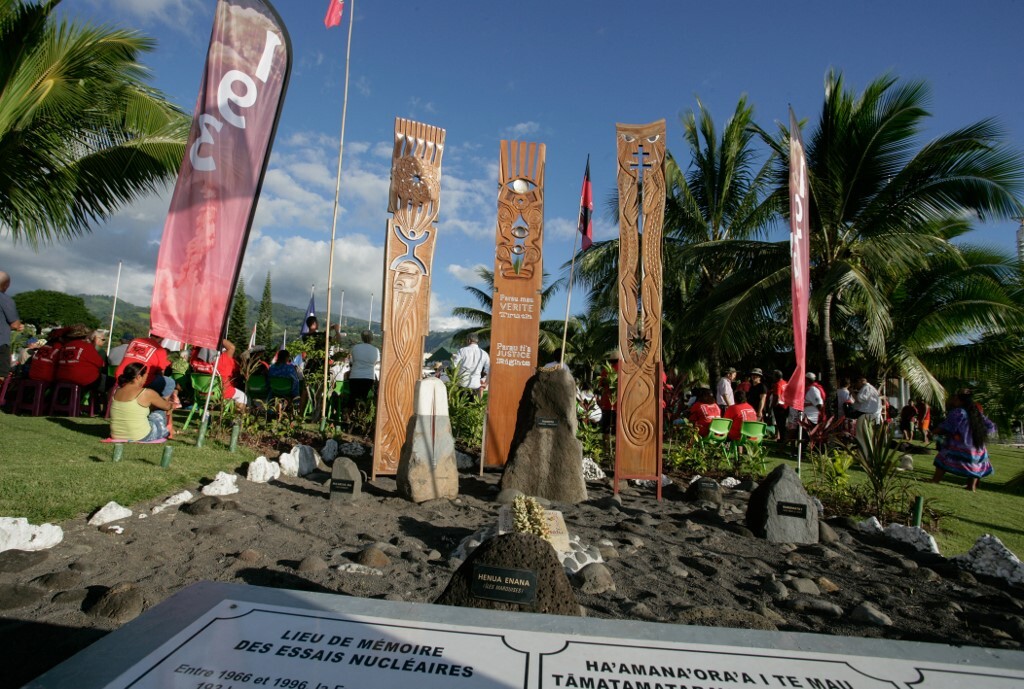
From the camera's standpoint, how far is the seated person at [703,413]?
8089mm

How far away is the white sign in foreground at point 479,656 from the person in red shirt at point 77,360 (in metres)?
8.43

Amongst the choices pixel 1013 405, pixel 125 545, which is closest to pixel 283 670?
pixel 125 545

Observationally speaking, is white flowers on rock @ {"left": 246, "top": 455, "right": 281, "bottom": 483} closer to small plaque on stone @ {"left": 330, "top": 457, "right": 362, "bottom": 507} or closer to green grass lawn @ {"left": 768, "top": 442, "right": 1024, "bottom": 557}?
small plaque on stone @ {"left": 330, "top": 457, "right": 362, "bottom": 507}

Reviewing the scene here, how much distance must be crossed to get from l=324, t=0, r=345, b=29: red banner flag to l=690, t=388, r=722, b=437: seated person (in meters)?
Answer: 7.61

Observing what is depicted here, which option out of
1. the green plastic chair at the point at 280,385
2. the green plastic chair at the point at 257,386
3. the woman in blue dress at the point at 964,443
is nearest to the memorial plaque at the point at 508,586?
the green plastic chair at the point at 280,385

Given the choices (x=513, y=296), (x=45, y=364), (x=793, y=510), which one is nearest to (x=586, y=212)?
(x=513, y=296)

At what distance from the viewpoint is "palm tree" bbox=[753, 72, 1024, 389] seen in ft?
36.0

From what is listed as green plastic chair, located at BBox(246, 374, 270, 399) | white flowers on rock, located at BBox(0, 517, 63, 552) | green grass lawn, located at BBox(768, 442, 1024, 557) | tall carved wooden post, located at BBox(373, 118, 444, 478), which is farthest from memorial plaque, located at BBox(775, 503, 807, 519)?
green plastic chair, located at BBox(246, 374, 270, 399)

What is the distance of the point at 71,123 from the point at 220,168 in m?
6.24

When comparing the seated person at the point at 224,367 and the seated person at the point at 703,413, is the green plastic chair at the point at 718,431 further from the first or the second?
the seated person at the point at 224,367

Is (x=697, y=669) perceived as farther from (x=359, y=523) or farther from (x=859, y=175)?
(x=859, y=175)

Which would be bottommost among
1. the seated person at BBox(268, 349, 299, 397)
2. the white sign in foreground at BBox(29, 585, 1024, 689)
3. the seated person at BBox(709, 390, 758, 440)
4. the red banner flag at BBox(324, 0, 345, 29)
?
the white sign in foreground at BBox(29, 585, 1024, 689)

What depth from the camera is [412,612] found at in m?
1.61

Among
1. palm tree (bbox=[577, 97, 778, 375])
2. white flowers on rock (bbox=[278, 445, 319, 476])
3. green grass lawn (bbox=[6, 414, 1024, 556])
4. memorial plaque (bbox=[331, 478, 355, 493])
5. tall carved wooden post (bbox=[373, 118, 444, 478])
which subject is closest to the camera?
green grass lawn (bbox=[6, 414, 1024, 556])
